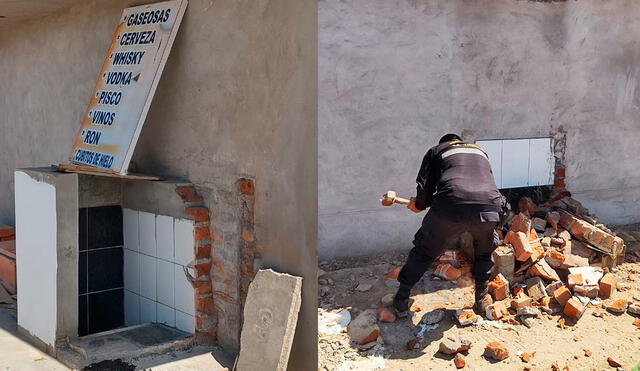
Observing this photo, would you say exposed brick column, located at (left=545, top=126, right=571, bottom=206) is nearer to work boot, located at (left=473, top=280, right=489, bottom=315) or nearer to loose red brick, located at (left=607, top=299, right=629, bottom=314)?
loose red brick, located at (left=607, top=299, right=629, bottom=314)

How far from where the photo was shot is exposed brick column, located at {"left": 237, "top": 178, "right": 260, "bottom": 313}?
539cm

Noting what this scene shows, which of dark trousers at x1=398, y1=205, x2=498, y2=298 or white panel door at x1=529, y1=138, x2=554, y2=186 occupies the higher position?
white panel door at x1=529, y1=138, x2=554, y2=186

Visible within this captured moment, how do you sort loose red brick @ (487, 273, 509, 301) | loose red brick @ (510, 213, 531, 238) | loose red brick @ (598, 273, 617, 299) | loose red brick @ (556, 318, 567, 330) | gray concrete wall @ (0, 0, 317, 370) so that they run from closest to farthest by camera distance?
gray concrete wall @ (0, 0, 317, 370)
loose red brick @ (556, 318, 567, 330)
loose red brick @ (487, 273, 509, 301)
loose red brick @ (598, 273, 617, 299)
loose red brick @ (510, 213, 531, 238)

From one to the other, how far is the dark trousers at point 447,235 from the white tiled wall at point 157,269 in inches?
70.2

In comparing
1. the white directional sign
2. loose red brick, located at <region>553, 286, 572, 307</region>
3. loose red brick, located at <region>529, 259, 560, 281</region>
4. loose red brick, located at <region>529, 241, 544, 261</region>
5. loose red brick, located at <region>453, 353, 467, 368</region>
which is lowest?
loose red brick, located at <region>453, 353, 467, 368</region>

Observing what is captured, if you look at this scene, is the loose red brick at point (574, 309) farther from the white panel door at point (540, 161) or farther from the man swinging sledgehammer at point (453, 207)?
the white panel door at point (540, 161)

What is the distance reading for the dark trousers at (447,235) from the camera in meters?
5.67

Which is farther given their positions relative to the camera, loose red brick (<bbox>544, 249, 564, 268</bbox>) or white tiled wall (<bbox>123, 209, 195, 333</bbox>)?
loose red brick (<bbox>544, 249, 564, 268</bbox>)

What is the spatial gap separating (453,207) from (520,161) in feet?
8.79

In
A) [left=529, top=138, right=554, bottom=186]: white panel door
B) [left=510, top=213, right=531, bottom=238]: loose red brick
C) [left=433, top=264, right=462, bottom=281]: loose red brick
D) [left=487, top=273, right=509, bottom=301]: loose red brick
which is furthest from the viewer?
[left=529, top=138, right=554, bottom=186]: white panel door

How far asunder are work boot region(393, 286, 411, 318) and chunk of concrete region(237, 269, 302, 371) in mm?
1204

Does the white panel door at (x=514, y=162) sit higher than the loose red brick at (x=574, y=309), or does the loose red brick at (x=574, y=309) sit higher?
the white panel door at (x=514, y=162)

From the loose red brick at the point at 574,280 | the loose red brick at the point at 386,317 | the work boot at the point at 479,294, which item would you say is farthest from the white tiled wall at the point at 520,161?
the loose red brick at the point at 386,317

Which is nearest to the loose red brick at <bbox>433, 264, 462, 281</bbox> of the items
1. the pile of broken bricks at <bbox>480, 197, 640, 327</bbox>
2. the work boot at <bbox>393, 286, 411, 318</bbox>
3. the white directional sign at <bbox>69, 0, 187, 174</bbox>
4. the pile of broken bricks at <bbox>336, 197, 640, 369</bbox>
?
the pile of broken bricks at <bbox>336, 197, 640, 369</bbox>
